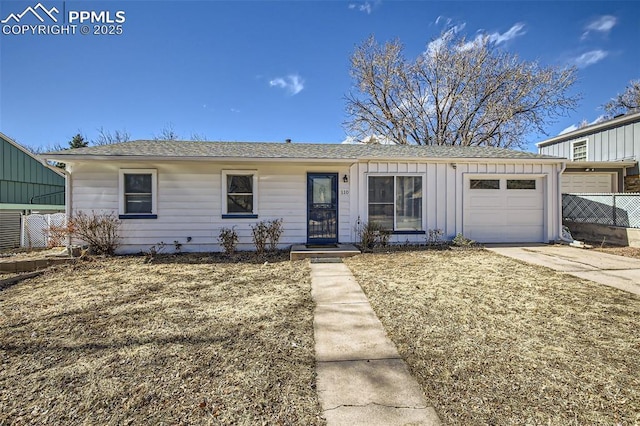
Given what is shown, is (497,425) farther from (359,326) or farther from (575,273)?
(575,273)

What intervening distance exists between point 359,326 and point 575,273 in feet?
16.2

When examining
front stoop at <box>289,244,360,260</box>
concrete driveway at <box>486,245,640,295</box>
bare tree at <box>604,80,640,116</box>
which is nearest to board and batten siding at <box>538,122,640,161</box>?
concrete driveway at <box>486,245,640,295</box>

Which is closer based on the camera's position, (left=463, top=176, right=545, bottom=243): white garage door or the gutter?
the gutter

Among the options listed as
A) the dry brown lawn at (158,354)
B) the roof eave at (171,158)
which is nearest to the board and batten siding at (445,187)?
the roof eave at (171,158)

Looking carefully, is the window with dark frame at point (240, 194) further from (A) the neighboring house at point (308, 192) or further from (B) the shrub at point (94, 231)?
(B) the shrub at point (94, 231)

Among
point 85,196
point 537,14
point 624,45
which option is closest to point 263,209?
point 85,196

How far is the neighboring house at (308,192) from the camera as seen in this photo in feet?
25.1

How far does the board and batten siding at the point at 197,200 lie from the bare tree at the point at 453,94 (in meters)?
13.3

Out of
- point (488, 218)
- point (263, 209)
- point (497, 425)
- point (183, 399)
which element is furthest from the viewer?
point (488, 218)

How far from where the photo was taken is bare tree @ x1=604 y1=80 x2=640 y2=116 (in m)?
19.0

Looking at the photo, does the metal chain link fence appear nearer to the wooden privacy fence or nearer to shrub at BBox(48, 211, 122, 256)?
shrub at BBox(48, 211, 122, 256)

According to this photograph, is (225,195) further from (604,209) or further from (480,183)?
(604,209)

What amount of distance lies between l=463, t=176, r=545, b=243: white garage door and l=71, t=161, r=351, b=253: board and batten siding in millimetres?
4053

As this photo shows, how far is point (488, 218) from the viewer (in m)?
8.93
